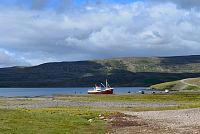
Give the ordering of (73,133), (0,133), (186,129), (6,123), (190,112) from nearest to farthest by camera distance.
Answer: (0,133)
(73,133)
(186,129)
(6,123)
(190,112)

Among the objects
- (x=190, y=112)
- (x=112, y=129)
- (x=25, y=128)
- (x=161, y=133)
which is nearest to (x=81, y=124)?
(x=112, y=129)

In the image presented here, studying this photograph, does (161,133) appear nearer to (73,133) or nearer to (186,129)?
(186,129)

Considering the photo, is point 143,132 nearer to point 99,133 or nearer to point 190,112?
point 99,133

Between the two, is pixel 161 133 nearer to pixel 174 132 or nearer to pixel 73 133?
pixel 174 132

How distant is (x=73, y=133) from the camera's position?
1467 inches

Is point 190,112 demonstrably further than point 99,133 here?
Yes

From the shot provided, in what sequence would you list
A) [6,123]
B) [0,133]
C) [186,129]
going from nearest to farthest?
[0,133] → [186,129] → [6,123]

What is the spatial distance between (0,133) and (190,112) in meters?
33.7

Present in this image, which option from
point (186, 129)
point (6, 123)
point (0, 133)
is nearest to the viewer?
point (0, 133)

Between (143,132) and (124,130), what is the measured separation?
2830mm

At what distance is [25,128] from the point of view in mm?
39344

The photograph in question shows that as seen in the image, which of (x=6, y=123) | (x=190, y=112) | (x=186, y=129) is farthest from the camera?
(x=190, y=112)

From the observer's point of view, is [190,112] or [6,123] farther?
[190,112]

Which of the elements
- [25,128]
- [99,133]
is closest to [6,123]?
[25,128]
